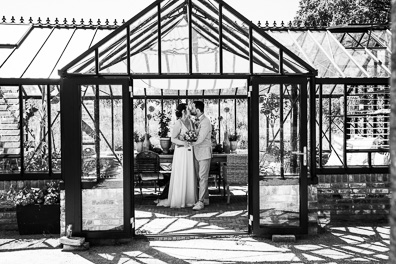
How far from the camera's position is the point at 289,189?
805 centimetres

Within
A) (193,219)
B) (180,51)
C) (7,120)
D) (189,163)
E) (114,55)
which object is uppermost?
(180,51)

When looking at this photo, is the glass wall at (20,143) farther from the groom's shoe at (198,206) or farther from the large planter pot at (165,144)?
the large planter pot at (165,144)

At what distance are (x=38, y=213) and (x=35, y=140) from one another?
1265mm

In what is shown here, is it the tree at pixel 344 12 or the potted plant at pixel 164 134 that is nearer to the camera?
the potted plant at pixel 164 134

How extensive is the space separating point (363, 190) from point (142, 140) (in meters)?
5.25

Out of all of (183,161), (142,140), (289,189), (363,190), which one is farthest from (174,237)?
(142,140)

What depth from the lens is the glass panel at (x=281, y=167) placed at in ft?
26.2

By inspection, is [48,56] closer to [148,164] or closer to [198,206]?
[148,164]

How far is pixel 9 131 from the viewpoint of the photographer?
8641mm

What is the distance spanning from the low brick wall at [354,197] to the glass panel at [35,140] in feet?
15.1

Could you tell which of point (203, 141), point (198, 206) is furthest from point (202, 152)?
point (198, 206)

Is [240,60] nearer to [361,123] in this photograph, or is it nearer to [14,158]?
[361,123]

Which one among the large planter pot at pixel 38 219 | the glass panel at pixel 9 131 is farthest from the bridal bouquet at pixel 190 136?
the glass panel at pixel 9 131

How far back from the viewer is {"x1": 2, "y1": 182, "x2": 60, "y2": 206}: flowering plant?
8.25m
